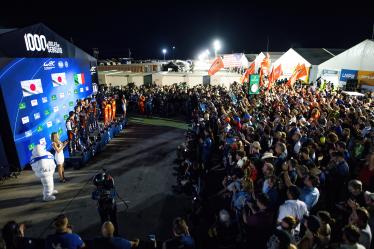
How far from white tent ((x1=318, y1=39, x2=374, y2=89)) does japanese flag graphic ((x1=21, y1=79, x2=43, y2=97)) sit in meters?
22.7

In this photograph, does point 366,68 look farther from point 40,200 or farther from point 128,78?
point 40,200

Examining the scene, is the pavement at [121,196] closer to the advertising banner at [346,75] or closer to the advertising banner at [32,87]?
the advertising banner at [32,87]

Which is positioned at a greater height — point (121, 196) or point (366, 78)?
point (366, 78)

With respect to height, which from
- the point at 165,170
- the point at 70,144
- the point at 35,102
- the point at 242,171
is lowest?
the point at 165,170

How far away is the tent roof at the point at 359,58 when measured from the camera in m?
21.4

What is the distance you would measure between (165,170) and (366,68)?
2005 cm

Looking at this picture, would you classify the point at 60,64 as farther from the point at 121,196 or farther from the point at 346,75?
the point at 346,75

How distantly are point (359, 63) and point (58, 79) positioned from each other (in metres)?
22.6

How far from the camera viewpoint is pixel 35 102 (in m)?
10.8

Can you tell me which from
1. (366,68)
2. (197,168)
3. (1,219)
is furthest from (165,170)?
(366,68)

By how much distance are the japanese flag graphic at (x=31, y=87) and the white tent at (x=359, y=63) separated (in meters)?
22.7

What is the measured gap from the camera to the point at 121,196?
8156 mm

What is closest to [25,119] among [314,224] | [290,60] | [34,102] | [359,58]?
[34,102]

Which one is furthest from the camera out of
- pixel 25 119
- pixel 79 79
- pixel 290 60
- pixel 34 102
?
pixel 290 60
